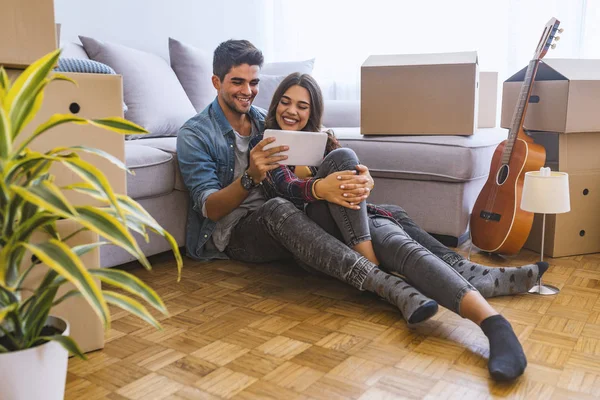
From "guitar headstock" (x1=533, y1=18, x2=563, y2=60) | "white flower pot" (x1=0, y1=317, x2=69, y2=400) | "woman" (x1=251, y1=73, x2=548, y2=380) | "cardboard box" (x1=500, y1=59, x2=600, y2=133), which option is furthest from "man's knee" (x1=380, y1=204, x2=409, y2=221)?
"white flower pot" (x1=0, y1=317, x2=69, y2=400)

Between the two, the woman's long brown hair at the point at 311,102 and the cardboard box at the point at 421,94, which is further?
the cardboard box at the point at 421,94

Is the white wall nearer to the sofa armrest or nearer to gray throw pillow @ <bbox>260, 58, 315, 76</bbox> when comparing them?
gray throw pillow @ <bbox>260, 58, 315, 76</bbox>

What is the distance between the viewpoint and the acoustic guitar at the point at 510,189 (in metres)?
1.89

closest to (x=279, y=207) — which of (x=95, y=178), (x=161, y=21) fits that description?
(x=95, y=178)

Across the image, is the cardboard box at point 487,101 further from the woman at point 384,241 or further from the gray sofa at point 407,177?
the woman at point 384,241

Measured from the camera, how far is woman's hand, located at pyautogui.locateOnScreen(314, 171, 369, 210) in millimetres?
1554

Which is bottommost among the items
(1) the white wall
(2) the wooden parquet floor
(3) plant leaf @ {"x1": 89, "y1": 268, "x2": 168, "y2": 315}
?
(2) the wooden parquet floor

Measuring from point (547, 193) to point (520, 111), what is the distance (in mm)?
404

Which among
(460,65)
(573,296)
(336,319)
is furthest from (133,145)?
(573,296)

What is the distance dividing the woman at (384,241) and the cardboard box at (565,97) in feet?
2.01

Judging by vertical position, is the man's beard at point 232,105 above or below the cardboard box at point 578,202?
above

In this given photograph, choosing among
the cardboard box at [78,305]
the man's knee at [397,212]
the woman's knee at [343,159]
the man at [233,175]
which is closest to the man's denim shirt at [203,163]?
the man at [233,175]

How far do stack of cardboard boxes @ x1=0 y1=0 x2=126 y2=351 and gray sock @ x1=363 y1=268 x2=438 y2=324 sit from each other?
0.65 m

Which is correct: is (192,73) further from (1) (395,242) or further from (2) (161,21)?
(1) (395,242)
